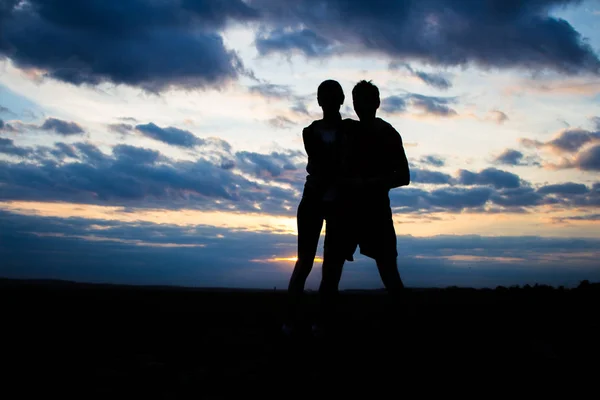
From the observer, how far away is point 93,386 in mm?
4262

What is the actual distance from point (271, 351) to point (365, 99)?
2469 millimetres

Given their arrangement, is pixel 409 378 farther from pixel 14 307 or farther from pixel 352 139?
pixel 14 307

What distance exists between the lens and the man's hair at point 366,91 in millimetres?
5383

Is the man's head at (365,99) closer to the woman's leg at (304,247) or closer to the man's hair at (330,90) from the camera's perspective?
the man's hair at (330,90)

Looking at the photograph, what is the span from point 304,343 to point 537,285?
30.2ft

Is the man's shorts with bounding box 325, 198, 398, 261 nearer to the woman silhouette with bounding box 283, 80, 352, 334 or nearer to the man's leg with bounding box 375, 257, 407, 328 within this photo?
the man's leg with bounding box 375, 257, 407, 328

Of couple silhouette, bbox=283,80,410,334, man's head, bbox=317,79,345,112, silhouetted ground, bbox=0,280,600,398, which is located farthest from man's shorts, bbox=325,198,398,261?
man's head, bbox=317,79,345,112

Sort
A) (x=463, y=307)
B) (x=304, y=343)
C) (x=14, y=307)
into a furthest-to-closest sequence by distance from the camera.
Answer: (x=463, y=307) < (x=14, y=307) < (x=304, y=343)

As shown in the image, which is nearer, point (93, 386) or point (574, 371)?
point (93, 386)

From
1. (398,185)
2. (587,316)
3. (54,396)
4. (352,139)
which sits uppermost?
(352,139)

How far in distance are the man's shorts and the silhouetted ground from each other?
1.96 feet

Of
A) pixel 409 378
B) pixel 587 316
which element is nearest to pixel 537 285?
pixel 587 316

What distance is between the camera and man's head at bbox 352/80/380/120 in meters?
5.39

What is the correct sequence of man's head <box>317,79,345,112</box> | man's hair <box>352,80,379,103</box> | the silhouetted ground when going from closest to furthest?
the silhouetted ground, man's hair <box>352,80,379,103</box>, man's head <box>317,79,345,112</box>
